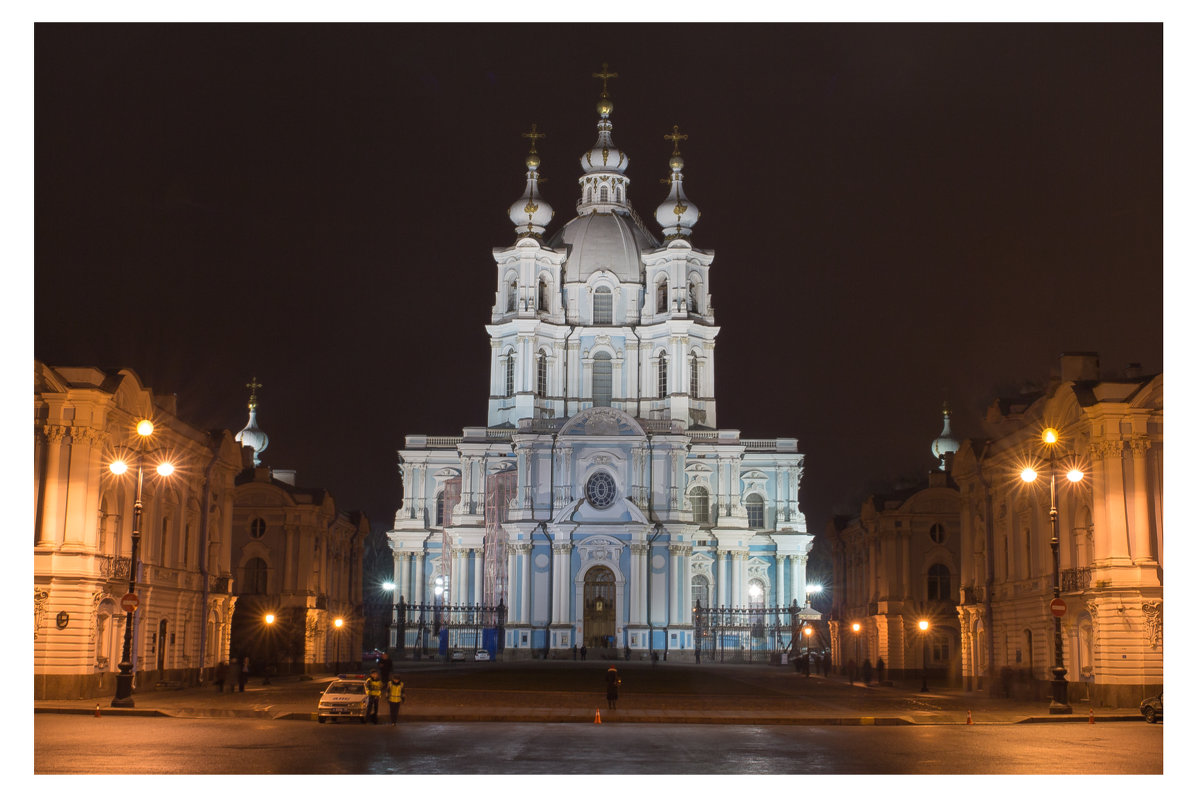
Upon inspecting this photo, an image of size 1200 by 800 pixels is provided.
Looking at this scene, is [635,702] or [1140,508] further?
[635,702]

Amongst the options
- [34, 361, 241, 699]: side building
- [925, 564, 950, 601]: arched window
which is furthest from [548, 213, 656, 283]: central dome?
[34, 361, 241, 699]: side building

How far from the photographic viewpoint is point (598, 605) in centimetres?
9281

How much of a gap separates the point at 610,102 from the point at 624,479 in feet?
106

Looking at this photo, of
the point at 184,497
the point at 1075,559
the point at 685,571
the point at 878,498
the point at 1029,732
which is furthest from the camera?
the point at 685,571

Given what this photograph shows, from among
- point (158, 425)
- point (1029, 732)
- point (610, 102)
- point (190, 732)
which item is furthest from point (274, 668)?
point (610, 102)

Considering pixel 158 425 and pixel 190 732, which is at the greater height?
pixel 158 425

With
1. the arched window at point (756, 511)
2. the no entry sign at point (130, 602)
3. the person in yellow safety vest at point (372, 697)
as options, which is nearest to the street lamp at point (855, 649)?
the person in yellow safety vest at point (372, 697)

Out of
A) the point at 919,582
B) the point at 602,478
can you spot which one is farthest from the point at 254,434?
the point at 919,582

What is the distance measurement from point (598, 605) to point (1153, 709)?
202 feet

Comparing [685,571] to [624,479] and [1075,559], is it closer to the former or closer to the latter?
[624,479]

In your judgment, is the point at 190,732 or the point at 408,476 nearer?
the point at 190,732

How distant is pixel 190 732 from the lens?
2795 cm

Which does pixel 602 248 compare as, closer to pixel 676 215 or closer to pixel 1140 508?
pixel 676 215

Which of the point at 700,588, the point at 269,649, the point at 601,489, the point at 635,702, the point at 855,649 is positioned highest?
the point at 601,489
